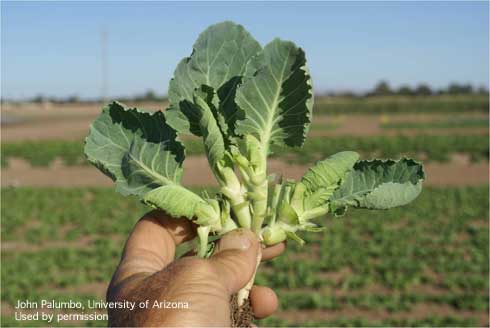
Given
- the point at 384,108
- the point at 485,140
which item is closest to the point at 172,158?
the point at 485,140

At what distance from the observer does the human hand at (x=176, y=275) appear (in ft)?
6.93

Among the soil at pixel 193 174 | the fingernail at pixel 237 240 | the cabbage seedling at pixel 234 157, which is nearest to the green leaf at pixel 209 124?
the cabbage seedling at pixel 234 157

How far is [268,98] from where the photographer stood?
242 centimetres

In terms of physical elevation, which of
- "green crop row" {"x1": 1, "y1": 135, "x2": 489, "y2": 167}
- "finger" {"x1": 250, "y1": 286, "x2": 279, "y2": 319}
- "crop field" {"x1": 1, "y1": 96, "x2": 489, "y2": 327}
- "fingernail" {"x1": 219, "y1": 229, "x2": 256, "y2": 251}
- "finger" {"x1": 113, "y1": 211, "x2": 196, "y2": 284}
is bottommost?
"green crop row" {"x1": 1, "y1": 135, "x2": 489, "y2": 167}

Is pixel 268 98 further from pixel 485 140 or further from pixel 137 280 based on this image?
pixel 485 140

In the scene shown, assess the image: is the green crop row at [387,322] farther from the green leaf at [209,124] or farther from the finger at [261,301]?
the green leaf at [209,124]

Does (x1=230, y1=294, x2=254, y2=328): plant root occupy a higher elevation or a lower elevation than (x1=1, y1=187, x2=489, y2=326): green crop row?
higher

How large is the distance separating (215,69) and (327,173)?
73 centimetres

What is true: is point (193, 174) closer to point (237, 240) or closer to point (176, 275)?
point (237, 240)

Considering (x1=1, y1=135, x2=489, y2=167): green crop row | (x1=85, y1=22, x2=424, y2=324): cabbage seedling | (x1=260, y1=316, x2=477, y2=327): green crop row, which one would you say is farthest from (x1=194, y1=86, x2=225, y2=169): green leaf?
(x1=1, y1=135, x2=489, y2=167): green crop row

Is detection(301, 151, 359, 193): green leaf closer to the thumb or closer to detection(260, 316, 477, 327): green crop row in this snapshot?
the thumb

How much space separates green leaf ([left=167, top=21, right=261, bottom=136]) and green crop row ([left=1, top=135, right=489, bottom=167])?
19387 mm

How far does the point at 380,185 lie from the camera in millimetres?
2506

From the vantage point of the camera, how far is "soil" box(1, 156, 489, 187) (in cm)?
1792
